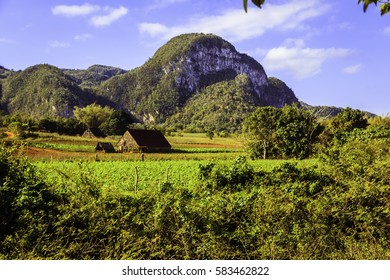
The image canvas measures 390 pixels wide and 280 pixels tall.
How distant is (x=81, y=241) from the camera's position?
27.3 feet

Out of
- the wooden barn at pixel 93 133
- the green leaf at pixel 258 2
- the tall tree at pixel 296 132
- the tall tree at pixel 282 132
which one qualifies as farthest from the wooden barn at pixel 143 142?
the green leaf at pixel 258 2

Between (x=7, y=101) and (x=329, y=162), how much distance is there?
184 metres

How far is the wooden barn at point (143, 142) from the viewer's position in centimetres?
5706

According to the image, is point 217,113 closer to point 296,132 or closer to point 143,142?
point 143,142

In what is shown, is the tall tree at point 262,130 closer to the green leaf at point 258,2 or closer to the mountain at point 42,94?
the green leaf at point 258,2

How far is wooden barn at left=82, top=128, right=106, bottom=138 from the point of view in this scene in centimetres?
6894

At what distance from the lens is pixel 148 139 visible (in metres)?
59.6

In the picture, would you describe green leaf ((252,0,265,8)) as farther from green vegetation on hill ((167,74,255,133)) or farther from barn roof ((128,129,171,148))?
green vegetation on hill ((167,74,255,133))

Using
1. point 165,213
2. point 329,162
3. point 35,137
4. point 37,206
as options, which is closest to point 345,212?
point 329,162

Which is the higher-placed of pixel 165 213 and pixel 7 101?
pixel 7 101

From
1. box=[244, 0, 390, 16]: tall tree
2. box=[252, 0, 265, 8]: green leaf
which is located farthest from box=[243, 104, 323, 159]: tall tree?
box=[252, 0, 265, 8]: green leaf

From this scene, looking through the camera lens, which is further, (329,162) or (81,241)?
(329,162)

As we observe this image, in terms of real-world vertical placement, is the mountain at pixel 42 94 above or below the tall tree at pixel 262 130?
above

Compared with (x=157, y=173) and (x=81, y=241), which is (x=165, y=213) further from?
(x=157, y=173)
